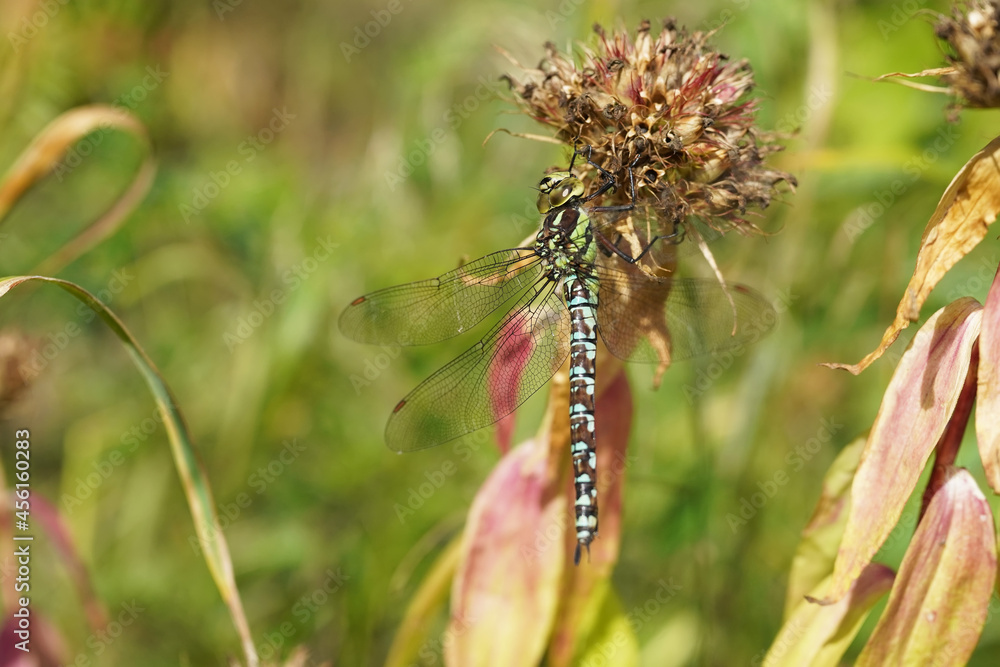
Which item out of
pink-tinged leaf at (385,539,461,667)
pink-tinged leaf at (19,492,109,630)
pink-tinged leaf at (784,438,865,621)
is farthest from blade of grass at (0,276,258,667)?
pink-tinged leaf at (784,438,865,621)

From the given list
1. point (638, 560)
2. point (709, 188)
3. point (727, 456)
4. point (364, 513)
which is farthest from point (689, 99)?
point (364, 513)

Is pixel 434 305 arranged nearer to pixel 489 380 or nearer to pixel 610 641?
pixel 489 380

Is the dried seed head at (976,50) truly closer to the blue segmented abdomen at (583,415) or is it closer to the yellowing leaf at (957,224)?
the yellowing leaf at (957,224)

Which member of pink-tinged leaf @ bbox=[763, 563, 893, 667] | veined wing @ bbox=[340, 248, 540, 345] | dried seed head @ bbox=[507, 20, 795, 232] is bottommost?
pink-tinged leaf @ bbox=[763, 563, 893, 667]

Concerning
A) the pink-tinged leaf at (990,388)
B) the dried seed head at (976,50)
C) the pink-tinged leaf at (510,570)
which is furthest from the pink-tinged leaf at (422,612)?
the dried seed head at (976,50)

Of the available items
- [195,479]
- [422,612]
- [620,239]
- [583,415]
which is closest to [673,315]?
[620,239]

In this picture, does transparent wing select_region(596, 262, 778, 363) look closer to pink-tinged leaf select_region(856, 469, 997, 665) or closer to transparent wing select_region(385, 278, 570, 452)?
transparent wing select_region(385, 278, 570, 452)

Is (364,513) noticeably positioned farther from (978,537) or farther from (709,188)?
(978,537)
